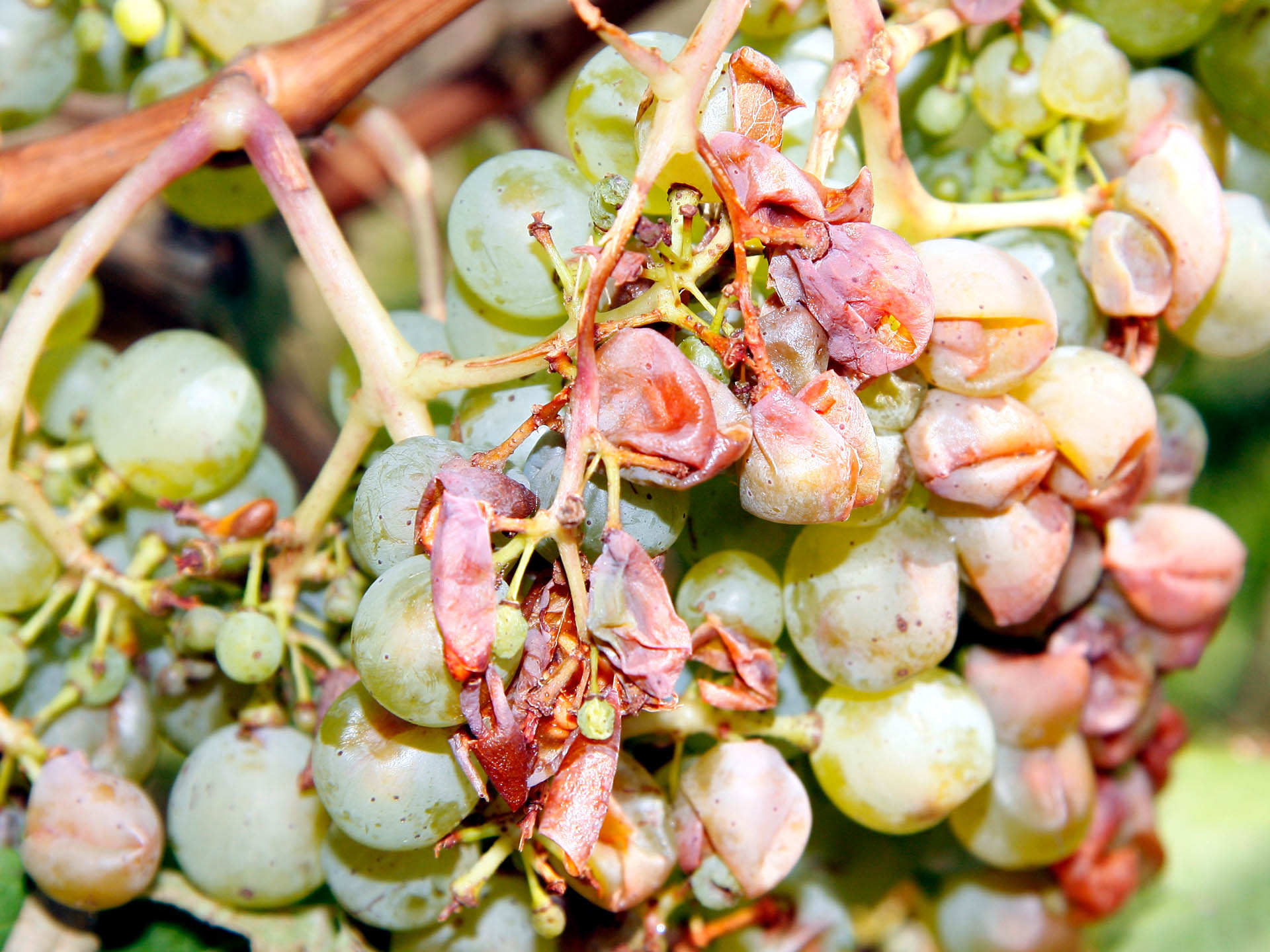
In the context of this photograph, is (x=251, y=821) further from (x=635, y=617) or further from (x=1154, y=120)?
(x=1154, y=120)

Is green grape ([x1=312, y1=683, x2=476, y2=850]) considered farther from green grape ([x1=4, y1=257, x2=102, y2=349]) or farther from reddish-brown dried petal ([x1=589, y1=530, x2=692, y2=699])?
green grape ([x1=4, y1=257, x2=102, y2=349])

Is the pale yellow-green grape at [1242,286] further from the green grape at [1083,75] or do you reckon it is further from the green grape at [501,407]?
the green grape at [501,407]

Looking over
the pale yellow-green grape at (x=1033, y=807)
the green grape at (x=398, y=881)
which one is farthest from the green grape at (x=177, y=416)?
the pale yellow-green grape at (x=1033, y=807)

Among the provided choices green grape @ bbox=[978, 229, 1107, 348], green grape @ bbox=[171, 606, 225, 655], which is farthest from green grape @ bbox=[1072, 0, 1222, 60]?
green grape @ bbox=[171, 606, 225, 655]

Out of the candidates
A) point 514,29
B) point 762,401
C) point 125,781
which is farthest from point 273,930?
point 514,29

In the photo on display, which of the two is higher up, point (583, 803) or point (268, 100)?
point (268, 100)

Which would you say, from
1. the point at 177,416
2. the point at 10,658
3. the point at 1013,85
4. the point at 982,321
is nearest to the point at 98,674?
the point at 10,658
